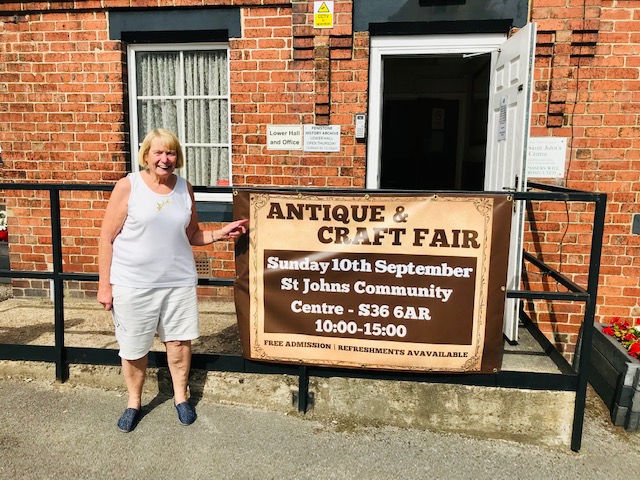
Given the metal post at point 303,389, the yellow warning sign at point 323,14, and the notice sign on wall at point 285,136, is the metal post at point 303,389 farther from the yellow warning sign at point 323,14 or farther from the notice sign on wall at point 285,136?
the yellow warning sign at point 323,14

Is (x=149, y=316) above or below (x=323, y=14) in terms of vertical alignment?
below

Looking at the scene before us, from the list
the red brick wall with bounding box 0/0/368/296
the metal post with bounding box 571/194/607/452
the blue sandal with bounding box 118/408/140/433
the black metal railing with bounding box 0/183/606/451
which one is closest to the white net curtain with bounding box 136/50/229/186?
the red brick wall with bounding box 0/0/368/296

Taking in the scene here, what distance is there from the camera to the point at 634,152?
14.3ft

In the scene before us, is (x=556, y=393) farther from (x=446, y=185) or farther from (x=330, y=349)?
(x=446, y=185)

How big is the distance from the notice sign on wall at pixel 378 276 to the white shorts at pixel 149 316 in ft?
1.20

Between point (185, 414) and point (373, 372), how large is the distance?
1151mm

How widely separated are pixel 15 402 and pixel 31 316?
1370 millimetres

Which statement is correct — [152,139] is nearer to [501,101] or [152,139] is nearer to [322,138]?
[322,138]

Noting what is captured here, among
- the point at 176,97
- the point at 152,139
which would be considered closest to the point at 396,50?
the point at 176,97

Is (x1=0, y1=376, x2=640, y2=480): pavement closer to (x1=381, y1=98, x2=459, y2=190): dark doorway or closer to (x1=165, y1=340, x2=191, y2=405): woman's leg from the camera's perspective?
(x1=165, y1=340, x2=191, y2=405): woman's leg

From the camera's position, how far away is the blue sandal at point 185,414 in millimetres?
3096

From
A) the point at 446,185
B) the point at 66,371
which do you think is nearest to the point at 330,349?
the point at 66,371

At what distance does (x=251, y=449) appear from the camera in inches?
114

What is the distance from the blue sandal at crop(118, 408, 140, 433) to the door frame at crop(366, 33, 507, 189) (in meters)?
2.80
